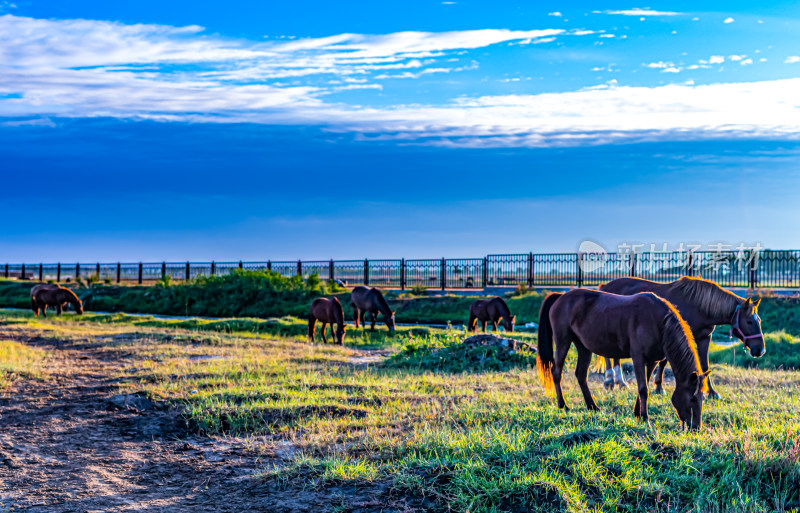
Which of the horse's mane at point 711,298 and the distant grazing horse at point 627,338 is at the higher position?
the horse's mane at point 711,298

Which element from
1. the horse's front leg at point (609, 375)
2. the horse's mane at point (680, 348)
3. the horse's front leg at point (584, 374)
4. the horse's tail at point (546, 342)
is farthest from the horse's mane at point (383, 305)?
the horse's mane at point (680, 348)

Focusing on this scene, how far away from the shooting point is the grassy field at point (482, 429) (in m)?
5.48

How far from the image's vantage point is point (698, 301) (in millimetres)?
9898

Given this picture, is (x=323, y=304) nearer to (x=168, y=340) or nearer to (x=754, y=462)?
(x=168, y=340)

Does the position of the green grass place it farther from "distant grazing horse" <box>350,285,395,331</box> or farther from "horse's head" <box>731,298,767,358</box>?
"horse's head" <box>731,298,767,358</box>

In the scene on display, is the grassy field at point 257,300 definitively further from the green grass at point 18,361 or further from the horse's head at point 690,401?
the horse's head at point 690,401

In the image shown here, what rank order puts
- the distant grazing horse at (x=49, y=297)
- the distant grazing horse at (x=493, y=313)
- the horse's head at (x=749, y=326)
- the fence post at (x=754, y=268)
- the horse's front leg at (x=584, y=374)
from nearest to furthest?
the horse's front leg at (x=584, y=374), the horse's head at (x=749, y=326), the distant grazing horse at (x=493, y=313), the distant grazing horse at (x=49, y=297), the fence post at (x=754, y=268)

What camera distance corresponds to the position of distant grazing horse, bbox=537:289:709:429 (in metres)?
7.09

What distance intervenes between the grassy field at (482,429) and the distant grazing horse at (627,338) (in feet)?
1.24

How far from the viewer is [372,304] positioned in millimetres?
23484

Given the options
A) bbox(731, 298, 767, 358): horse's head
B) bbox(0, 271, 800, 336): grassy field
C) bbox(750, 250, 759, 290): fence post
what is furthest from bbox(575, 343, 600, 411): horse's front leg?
bbox(750, 250, 759, 290): fence post

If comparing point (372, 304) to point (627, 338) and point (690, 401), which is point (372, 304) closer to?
point (627, 338)

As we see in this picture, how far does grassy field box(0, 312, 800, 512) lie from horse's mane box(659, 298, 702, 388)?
0.67 m

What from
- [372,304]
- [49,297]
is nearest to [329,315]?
[372,304]
